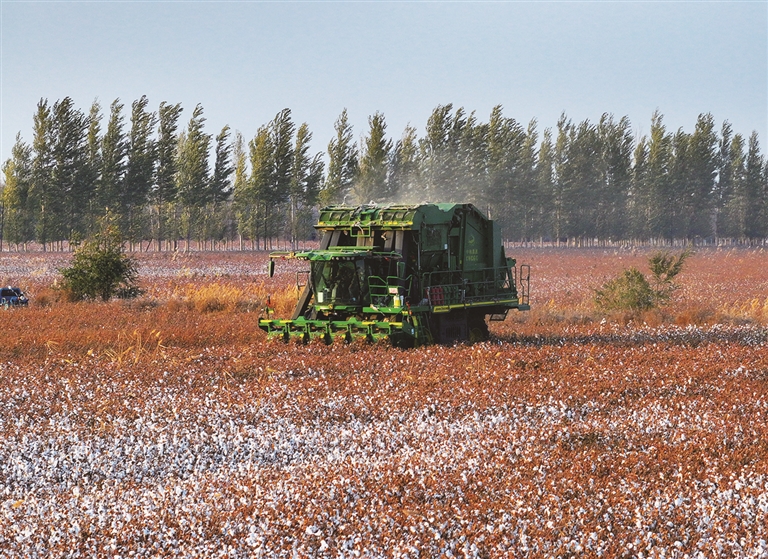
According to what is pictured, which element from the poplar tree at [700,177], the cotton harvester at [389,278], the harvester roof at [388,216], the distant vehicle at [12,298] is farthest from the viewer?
the poplar tree at [700,177]

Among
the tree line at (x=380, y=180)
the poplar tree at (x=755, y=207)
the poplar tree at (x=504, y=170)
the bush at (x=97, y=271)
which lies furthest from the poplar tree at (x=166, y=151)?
the poplar tree at (x=755, y=207)

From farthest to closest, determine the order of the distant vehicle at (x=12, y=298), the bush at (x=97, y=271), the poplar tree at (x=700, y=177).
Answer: the poplar tree at (x=700, y=177) < the bush at (x=97, y=271) < the distant vehicle at (x=12, y=298)

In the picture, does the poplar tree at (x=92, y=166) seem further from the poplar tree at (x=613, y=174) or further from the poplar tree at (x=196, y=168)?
the poplar tree at (x=613, y=174)

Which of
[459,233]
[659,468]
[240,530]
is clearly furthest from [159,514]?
[459,233]

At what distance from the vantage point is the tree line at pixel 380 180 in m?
73.1

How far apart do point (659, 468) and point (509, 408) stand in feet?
10.5

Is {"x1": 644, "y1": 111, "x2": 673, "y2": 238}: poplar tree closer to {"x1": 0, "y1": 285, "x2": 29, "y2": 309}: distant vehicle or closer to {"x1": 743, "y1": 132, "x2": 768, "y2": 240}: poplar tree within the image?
{"x1": 743, "y1": 132, "x2": 768, "y2": 240}: poplar tree

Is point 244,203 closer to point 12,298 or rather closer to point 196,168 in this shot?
point 196,168

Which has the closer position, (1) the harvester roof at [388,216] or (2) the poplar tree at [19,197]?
(1) the harvester roof at [388,216]

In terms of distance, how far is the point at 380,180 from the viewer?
80.9 meters

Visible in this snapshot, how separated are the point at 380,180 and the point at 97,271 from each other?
5503cm

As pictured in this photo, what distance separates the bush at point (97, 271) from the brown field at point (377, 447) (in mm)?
7796

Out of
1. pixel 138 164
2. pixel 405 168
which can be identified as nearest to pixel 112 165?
pixel 138 164

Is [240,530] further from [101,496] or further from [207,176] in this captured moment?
[207,176]
